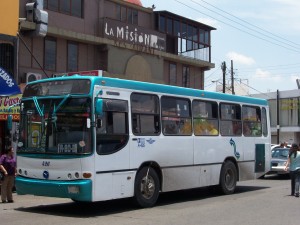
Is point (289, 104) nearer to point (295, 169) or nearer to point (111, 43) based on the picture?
point (111, 43)

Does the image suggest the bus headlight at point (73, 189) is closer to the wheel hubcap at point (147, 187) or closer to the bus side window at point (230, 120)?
the wheel hubcap at point (147, 187)

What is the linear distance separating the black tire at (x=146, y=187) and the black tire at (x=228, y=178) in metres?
3.29

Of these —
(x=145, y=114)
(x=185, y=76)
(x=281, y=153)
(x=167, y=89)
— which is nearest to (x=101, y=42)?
(x=185, y=76)

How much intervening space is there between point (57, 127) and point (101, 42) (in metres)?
15.3

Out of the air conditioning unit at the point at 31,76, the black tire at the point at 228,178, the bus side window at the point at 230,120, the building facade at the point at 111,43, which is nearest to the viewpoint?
the black tire at the point at 228,178

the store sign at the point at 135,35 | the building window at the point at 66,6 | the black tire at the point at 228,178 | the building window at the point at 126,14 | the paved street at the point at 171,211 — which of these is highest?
the building window at the point at 126,14

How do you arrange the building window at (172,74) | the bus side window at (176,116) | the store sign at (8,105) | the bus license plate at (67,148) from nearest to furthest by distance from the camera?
1. the bus license plate at (67,148)
2. the bus side window at (176,116)
3. the store sign at (8,105)
4. the building window at (172,74)

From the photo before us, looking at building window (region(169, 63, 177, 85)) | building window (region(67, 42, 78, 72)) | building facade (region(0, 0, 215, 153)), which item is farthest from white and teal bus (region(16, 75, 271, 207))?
building window (region(169, 63, 177, 85))

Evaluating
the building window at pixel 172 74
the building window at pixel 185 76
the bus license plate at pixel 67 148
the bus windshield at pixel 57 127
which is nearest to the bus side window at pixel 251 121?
the bus windshield at pixel 57 127

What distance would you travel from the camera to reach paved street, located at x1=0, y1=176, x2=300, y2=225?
9930 millimetres

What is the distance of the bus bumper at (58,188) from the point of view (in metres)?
10.2

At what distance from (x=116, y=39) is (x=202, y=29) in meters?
9.71

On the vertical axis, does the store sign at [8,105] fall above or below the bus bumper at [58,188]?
above

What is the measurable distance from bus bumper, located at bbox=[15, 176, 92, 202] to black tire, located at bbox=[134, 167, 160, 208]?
1559 millimetres
